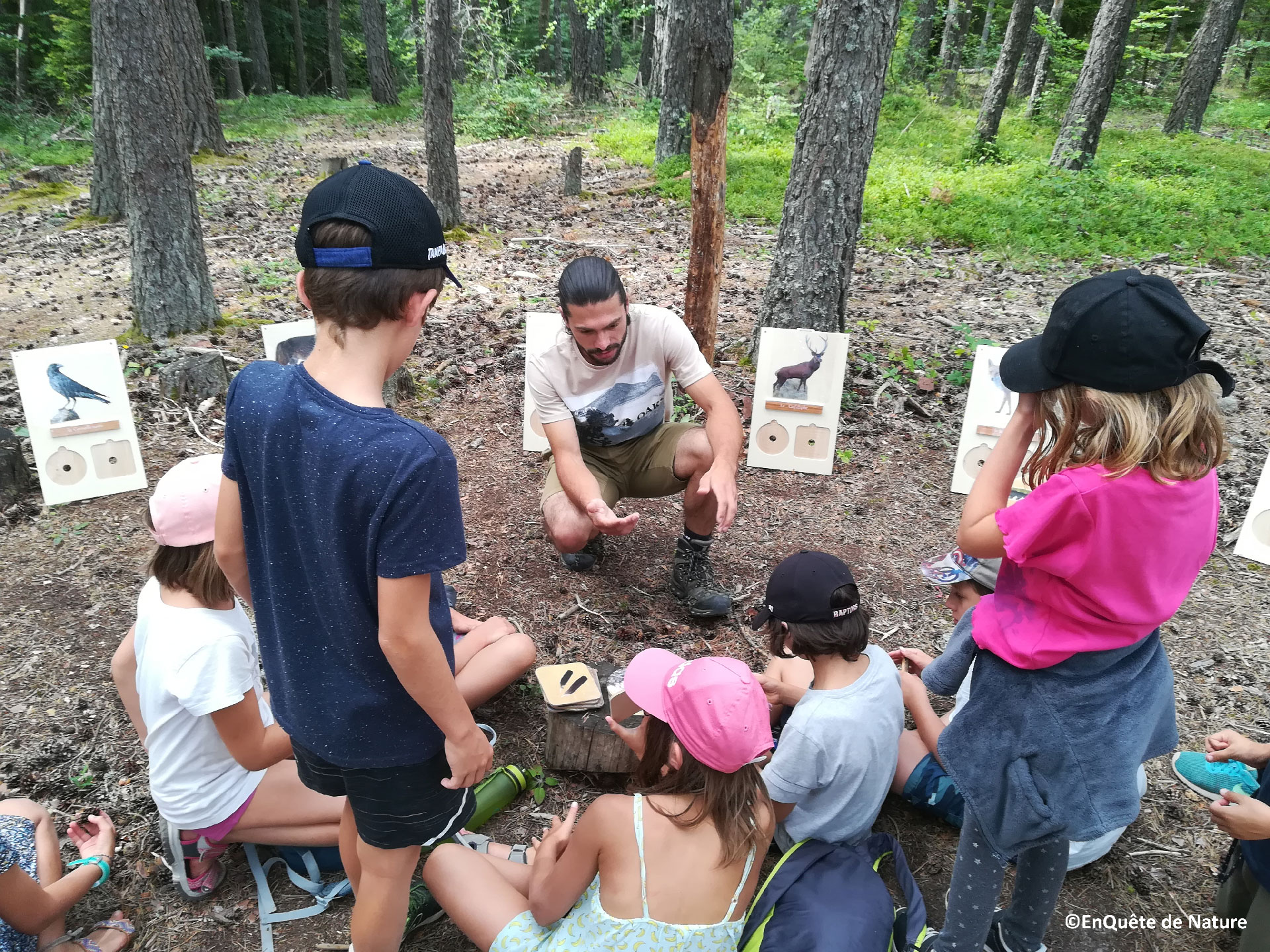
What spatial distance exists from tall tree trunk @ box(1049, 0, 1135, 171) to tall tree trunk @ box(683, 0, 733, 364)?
22.4 feet

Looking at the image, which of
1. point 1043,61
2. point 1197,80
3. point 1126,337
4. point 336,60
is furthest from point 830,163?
point 336,60

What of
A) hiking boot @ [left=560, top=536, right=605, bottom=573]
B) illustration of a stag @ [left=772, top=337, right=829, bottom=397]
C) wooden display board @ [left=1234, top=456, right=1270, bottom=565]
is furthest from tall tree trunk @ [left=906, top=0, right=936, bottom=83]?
hiking boot @ [left=560, top=536, right=605, bottom=573]

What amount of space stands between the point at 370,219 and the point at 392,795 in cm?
110

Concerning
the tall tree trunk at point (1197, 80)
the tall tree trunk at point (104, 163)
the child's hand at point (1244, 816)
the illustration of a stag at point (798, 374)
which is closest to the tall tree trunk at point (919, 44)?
the tall tree trunk at point (1197, 80)

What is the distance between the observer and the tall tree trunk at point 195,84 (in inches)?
383

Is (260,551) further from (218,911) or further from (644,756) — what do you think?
(218,911)

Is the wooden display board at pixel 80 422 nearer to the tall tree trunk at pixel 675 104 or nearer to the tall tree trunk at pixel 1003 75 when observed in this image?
the tall tree trunk at pixel 675 104

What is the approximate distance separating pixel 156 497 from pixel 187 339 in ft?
12.4

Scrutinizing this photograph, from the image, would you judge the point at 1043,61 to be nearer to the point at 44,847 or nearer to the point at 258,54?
the point at 258,54

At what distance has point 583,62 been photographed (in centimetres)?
1864

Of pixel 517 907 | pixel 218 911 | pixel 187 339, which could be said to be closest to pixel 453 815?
pixel 517 907

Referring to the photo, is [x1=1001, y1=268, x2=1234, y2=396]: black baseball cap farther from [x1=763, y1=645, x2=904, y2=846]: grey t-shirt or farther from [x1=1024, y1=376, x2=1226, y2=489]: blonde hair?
[x1=763, y1=645, x2=904, y2=846]: grey t-shirt

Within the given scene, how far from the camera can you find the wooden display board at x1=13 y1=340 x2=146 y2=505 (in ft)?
12.3

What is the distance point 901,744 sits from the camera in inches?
97.1
